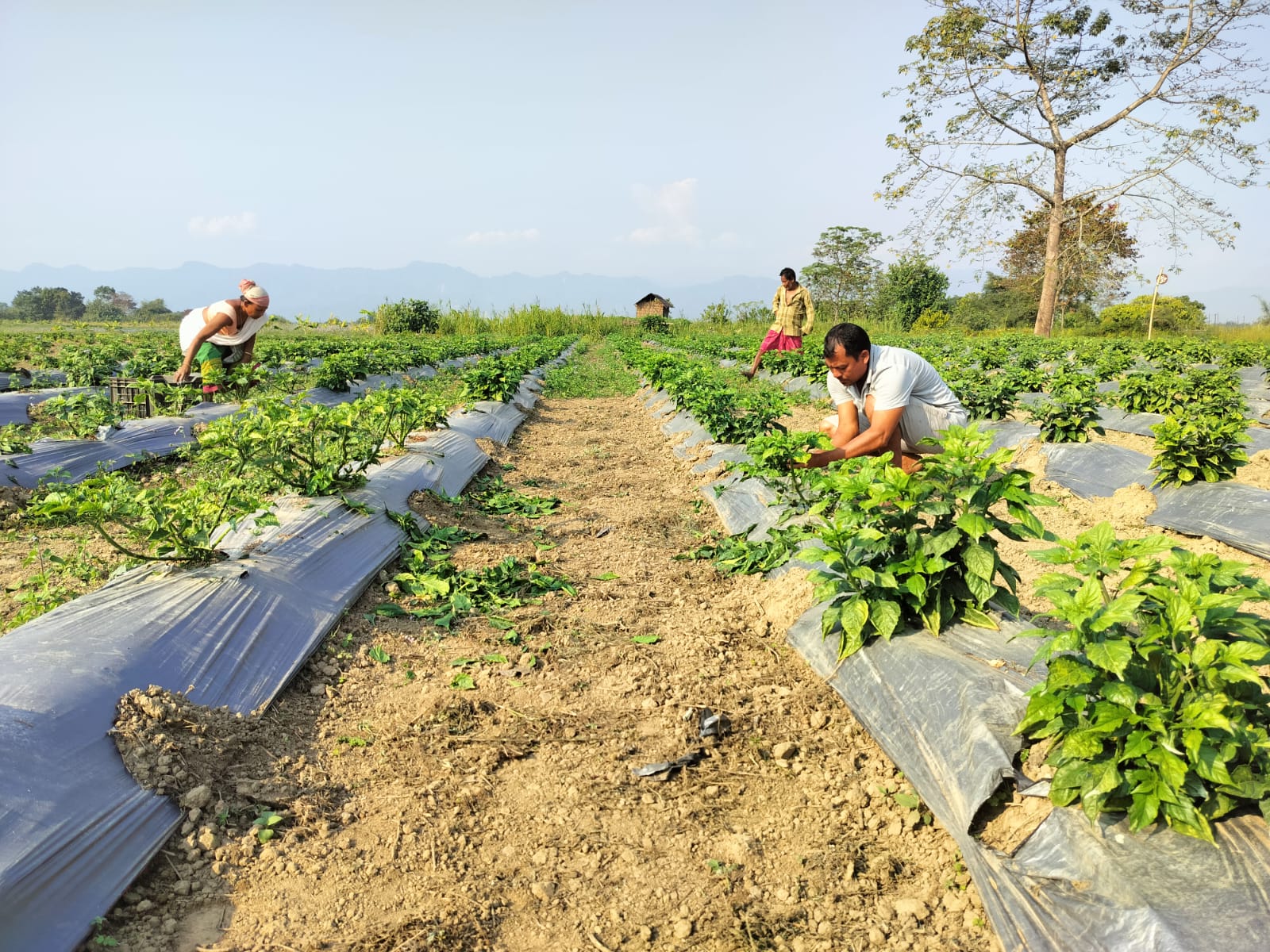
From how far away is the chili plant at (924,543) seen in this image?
9.31 ft

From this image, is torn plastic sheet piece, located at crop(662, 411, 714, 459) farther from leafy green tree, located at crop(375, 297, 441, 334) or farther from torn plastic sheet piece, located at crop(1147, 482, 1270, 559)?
leafy green tree, located at crop(375, 297, 441, 334)

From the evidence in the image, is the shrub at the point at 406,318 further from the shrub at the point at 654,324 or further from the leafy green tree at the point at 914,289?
the leafy green tree at the point at 914,289

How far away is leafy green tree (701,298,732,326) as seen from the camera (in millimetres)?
38031

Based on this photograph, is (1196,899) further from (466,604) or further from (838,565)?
(466,604)

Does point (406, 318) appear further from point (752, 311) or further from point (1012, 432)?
point (1012, 432)

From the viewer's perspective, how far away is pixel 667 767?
287cm

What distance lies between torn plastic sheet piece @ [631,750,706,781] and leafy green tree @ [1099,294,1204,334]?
35550mm

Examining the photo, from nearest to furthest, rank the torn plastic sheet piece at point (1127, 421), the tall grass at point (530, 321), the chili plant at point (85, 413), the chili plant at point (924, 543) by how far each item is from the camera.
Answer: the chili plant at point (924, 543) → the chili plant at point (85, 413) → the torn plastic sheet piece at point (1127, 421) → the tall grass at point (530, 321)

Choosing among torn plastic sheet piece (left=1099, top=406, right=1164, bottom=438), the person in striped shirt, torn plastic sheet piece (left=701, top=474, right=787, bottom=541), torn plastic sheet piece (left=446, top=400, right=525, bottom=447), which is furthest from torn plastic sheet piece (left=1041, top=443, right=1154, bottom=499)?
torn plastic sheet piece (left=446, top=400, right=525, bottom=447)

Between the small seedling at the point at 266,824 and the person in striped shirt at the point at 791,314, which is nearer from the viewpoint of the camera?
the small seedling at the point at 266,824

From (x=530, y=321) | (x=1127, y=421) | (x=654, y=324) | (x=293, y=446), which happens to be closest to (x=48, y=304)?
(x=530, y=321)

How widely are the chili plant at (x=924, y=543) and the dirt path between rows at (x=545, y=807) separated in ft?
1.80

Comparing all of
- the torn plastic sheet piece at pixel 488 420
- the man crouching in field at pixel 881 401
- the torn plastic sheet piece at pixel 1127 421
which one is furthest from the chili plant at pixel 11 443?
the torn plastic sheet piece at pixel 1127 421

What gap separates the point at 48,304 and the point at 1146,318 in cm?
6226
